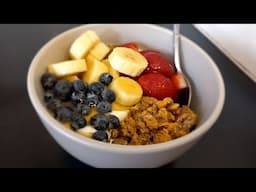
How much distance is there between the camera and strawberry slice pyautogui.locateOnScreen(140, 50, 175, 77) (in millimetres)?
598

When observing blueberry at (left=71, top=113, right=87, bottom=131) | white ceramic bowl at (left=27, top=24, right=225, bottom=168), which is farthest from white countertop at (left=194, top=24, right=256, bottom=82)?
blueberry at (left=71, top=113, right=87, bottom=131)

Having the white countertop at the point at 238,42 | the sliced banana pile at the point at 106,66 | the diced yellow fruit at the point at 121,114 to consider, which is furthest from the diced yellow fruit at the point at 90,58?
the white countertop at the point at 238,42

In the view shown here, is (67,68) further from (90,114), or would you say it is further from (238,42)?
(238,42)

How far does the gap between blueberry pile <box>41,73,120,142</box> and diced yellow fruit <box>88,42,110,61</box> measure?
0.05 meters

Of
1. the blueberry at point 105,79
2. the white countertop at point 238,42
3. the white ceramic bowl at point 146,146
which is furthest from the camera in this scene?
the white countertop at point 238,42

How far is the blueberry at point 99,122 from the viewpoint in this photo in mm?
495

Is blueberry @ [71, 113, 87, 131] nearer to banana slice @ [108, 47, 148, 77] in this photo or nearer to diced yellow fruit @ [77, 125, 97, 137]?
diced yellow fruit @ [77, 125, 97, 137]

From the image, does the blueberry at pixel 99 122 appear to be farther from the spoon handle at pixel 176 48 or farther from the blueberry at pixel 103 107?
the spoon handle at pixel 176 48

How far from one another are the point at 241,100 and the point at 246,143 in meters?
0.10

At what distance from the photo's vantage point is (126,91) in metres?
0.53

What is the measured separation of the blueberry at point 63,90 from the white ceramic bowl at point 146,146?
0.08 feet

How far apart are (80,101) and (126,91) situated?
66 millimetres
